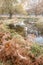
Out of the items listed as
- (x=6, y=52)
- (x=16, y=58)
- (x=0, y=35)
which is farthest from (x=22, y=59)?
(x=0, y=35)

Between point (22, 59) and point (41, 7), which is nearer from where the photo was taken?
point (22, 59)

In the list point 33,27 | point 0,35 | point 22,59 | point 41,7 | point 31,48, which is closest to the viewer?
point 22,59

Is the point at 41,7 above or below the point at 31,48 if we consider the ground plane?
below

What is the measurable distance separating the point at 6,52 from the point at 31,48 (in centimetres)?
122

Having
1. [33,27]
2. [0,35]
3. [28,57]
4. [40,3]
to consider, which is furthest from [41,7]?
[28,57]

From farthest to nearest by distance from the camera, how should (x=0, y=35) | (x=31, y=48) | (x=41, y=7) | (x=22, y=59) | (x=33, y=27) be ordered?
(x=41, y=7), (x=33, y=27), (x=0, y=35), (x=31, y=48), (x=22, y=59)

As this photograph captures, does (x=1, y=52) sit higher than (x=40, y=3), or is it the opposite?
(x=1, y=52)

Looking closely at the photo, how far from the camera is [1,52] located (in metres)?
6.97

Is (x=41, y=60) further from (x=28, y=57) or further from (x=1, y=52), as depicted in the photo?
(x=1, y=52)

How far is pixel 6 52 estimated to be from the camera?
691 cm

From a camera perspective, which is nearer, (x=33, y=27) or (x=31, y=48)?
(x=31, y=48)

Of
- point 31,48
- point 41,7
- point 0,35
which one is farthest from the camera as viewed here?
point 41,7

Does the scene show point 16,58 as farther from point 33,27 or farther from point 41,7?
point 41,7

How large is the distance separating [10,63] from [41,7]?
717 inches
